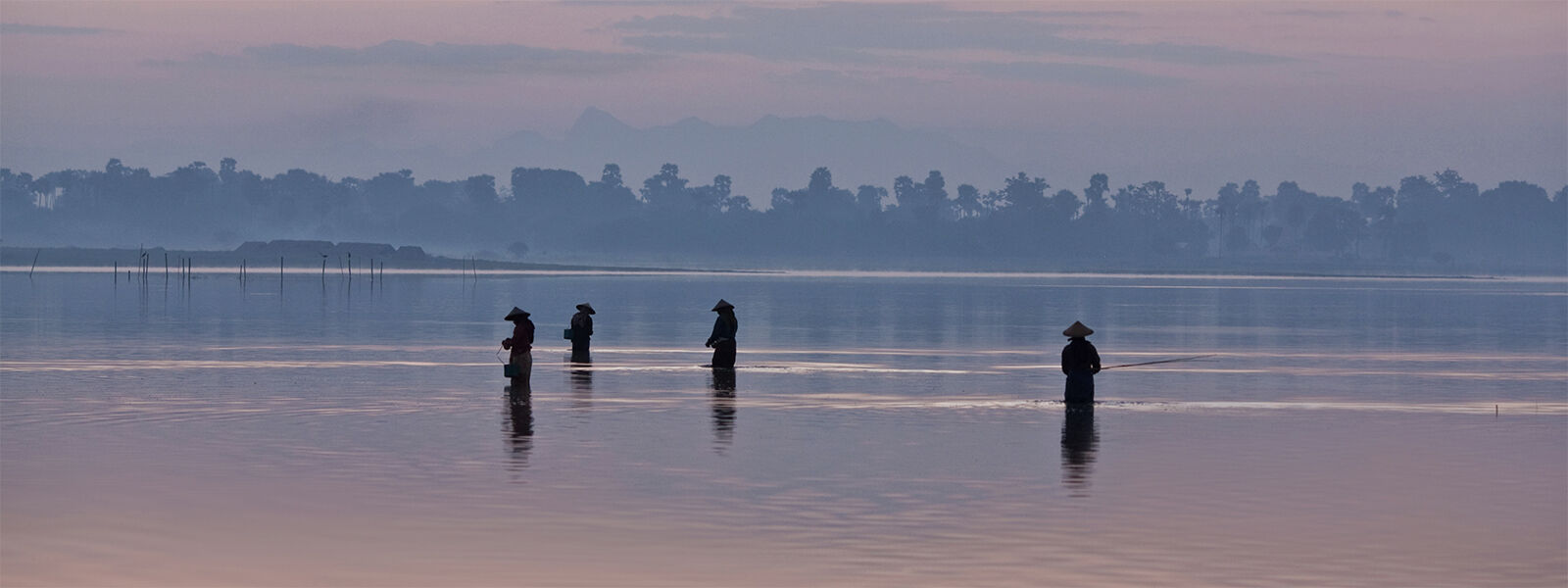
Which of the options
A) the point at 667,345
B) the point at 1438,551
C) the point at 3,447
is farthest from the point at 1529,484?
the point at 667,345

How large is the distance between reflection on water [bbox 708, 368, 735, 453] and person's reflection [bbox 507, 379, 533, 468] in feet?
9.04

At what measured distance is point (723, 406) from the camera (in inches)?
1369

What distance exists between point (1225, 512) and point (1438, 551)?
112 inches

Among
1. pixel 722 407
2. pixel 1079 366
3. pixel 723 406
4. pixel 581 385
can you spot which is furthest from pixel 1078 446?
pixel 581 385

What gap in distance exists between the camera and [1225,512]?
68.9ft

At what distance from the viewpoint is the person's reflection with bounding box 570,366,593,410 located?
115 feet

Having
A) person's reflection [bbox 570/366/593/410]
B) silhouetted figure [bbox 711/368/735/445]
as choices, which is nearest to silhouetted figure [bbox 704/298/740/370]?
silhouetted figure [bbox 711/368/735/445]

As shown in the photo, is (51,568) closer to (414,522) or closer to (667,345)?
(414,522)

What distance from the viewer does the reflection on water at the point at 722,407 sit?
93.7 feet

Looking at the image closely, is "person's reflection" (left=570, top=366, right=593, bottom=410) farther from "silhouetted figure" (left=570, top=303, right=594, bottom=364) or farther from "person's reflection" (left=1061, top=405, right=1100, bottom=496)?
"person's reflection" (left=1061, top=405, right=1100, bottom=496)

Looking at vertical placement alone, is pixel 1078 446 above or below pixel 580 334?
below

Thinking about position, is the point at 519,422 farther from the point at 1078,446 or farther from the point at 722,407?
the point at 1078,446

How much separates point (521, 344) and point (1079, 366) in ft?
34.7

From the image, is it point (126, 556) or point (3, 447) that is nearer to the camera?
point (126, 556)
